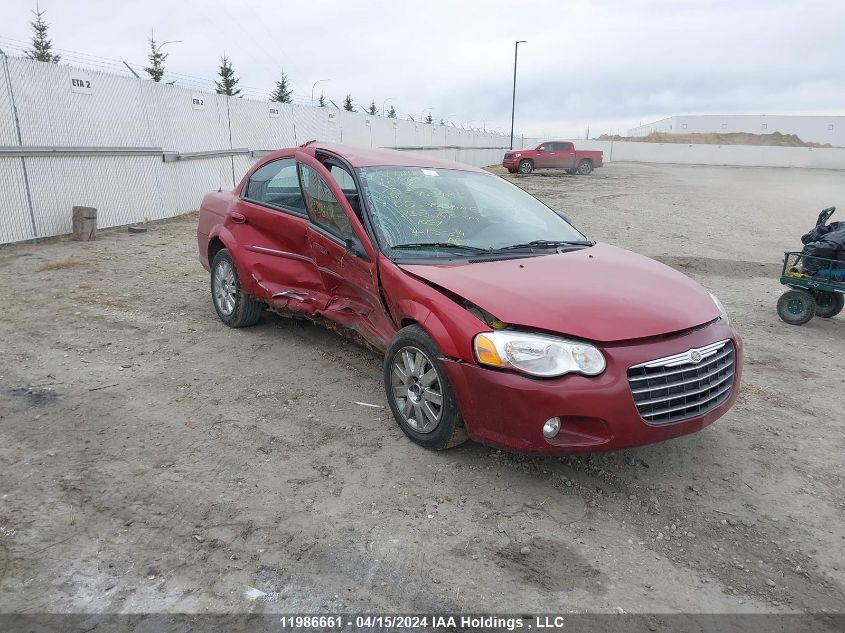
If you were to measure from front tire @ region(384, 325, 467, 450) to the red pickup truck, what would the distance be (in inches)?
1189

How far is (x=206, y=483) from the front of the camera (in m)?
3.23

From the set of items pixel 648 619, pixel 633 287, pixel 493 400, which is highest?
pixel 633 287

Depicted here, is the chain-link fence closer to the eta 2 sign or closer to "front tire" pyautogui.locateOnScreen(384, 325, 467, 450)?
the eta 2 sign

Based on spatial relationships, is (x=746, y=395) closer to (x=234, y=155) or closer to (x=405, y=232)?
(x=405, y=232)

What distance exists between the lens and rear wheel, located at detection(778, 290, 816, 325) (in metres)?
6.37

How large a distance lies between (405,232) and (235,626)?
2488 mm

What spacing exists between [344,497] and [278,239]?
8.33ft

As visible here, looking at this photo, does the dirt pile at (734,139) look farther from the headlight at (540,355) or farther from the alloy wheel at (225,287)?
the headlight at (540,355)

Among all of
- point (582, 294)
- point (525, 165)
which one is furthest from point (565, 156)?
point (582, 294)

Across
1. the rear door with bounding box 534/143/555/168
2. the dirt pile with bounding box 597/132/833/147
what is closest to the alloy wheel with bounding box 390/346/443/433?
the rear door with bounding box 534/143/555/168

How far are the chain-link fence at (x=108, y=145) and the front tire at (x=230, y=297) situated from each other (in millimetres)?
5586

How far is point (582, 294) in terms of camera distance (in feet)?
A: 10.8

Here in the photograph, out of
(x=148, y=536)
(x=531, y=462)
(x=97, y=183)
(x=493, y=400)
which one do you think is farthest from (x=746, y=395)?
(x=97, y=183)

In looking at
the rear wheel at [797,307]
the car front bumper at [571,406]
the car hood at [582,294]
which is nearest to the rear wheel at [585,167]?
the rear wheel at [797,307]
